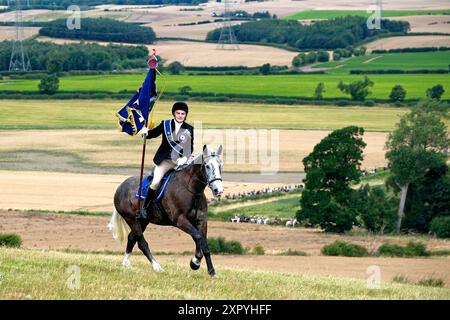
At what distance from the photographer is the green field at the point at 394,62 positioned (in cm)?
15232

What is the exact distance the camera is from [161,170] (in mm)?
20406

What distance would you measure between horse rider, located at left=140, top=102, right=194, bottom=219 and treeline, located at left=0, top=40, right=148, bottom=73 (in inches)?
5033

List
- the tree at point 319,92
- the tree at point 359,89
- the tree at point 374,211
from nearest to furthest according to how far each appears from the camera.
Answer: the tree at point 374,211 → the tree at point 359,89 → the tree at point 319,92

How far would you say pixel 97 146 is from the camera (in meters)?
84.8

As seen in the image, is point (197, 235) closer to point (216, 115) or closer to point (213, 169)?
point (213, 169)

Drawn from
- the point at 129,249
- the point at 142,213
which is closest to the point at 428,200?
the point at 129,249

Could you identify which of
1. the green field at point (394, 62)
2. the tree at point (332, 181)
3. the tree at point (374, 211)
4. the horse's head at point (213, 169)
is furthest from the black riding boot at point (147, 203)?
the green field at point (394, 62)

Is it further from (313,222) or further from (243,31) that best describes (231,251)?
(243,31)

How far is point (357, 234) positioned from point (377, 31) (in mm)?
138274

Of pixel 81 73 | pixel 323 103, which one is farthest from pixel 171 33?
pixel 323 103

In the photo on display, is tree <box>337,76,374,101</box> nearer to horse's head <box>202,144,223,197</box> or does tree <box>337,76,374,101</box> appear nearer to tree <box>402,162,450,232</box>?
tree <box>402,162,450,232</box>

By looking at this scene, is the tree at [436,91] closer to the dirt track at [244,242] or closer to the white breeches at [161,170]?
the dirt track at [244,242]

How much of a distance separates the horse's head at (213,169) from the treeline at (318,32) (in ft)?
521

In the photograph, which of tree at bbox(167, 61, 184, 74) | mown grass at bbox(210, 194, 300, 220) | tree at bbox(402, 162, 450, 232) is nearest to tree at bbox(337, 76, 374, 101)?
tree at bbox(167, 61, 184, 74)
